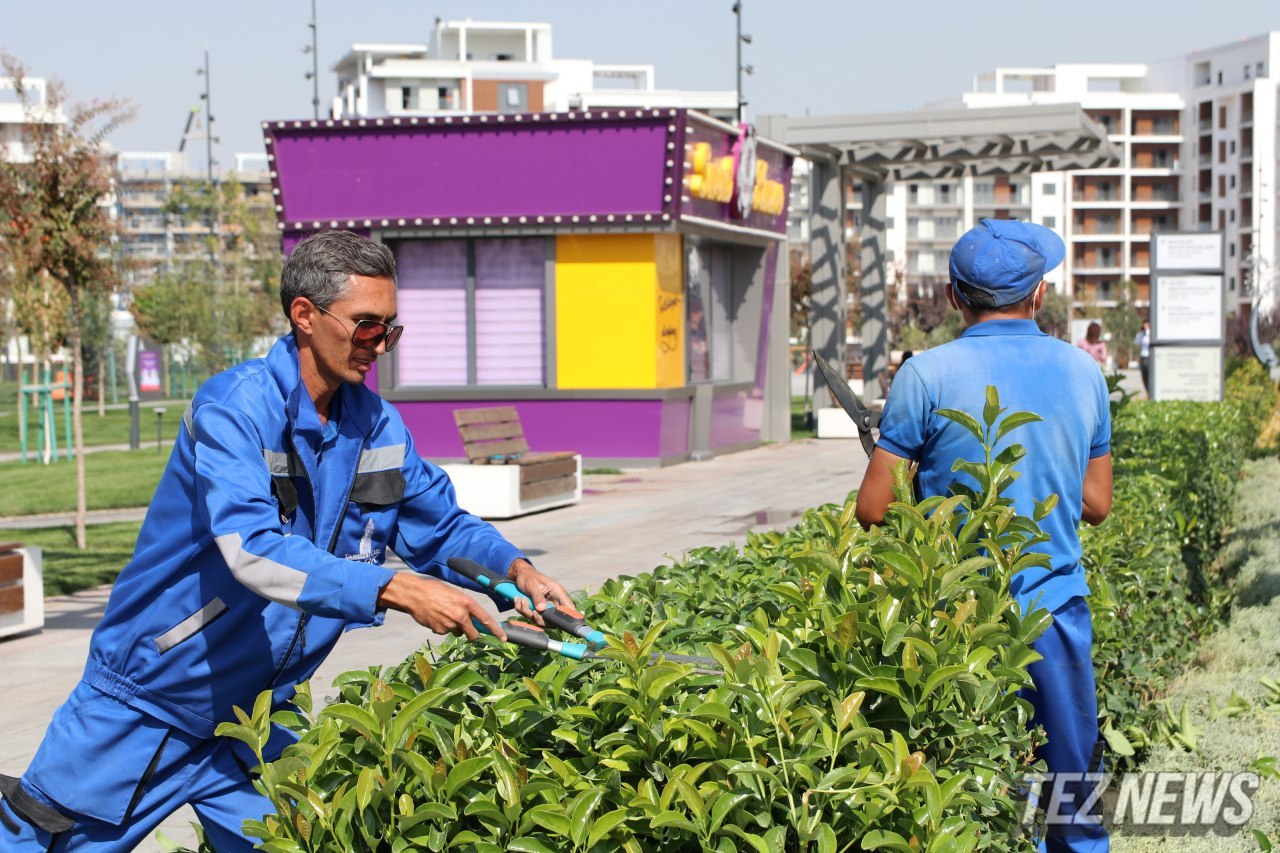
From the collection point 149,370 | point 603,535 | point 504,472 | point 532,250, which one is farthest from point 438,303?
point 149,370

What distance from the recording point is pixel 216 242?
58781mm

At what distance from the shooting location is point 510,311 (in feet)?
66.7

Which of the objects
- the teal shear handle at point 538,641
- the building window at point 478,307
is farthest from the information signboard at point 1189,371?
the teal shear handle at point 538,641

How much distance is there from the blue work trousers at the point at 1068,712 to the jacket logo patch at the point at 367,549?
1.45m

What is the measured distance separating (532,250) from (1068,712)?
17338mm

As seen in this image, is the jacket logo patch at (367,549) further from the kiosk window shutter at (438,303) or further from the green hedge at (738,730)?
the kiosk window shutter at (438,303)

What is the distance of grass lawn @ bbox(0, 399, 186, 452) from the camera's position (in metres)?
28.7

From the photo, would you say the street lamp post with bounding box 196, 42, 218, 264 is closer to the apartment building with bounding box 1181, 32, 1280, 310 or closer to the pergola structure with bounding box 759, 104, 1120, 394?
the pergola structure with bounding box 759, 104, 1120, 394

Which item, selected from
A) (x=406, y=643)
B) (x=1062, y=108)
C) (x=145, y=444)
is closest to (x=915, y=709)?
(x=406, y=643)

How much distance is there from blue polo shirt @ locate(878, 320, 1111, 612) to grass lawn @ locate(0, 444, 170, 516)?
14488mm

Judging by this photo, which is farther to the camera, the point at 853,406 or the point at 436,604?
the point at 853,406

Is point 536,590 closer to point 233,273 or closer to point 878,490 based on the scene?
point 878,490

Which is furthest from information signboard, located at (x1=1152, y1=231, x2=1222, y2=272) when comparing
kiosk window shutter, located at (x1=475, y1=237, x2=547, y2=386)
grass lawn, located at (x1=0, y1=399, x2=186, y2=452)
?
grass lawn, located at (x1=0, y1=399, x2=186, y2=452)

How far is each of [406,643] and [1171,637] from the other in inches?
168
